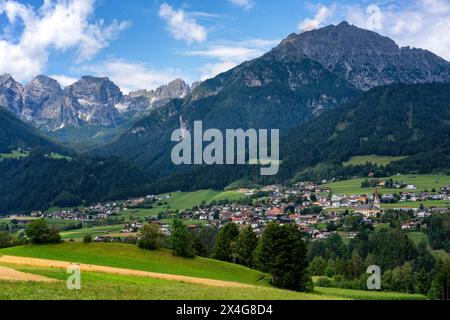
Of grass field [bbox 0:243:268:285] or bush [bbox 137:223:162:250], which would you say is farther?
bush [bbox 137:223:162:250]

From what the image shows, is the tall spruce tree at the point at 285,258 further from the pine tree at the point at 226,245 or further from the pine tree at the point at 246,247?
the pine tree at the point at 226,245

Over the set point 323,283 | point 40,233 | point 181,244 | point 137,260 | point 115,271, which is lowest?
point 323,283

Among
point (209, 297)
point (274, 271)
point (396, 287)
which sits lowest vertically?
point (396, 287)

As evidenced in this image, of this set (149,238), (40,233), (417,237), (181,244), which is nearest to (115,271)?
(181,244)

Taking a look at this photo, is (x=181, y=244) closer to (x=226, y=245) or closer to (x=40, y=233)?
(x=226, y=245)

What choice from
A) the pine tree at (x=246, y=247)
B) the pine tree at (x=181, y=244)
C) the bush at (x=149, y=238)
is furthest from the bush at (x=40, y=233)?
the pine tree at (x=246, y=247)

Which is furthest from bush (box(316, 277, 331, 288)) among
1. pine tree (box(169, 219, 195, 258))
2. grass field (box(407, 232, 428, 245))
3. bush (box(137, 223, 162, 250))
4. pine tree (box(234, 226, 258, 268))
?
grass field (box(407, 232, 428, 245))

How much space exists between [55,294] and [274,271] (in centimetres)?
4927

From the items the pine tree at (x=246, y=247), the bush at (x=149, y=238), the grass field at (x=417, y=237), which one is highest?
the bush at (x=149, y=238)

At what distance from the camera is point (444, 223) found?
601 feet

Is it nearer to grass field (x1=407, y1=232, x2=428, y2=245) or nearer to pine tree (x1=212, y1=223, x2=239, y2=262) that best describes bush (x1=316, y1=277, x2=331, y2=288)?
pine tree (x1=212, y1=223, x2=239, y2=262)

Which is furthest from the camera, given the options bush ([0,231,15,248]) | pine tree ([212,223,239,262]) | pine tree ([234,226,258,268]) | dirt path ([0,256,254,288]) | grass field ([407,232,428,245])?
grass field ([407,232,428,245])
